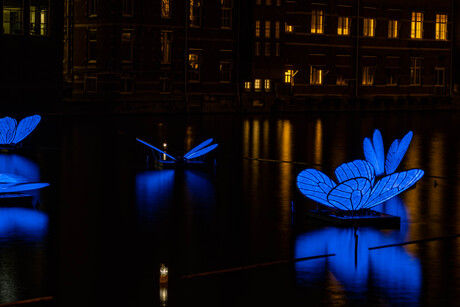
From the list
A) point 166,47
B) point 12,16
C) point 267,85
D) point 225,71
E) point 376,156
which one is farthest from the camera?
point 267,85

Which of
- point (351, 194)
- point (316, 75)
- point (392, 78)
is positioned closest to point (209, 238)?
point (351, 194)

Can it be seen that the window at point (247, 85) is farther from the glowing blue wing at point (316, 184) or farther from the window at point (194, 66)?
the glowing blue wing at point (316, 184)

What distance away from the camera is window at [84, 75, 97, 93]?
61812 millimetres

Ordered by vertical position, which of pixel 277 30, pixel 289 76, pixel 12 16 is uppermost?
pixel 277 30

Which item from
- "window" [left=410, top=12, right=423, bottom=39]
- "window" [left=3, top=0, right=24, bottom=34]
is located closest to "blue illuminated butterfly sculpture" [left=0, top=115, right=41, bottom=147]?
"window" [left=3, top=0, right=24, bottom=34]

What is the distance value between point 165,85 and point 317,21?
1463 cm

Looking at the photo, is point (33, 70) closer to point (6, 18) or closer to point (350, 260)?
point (6, 18)

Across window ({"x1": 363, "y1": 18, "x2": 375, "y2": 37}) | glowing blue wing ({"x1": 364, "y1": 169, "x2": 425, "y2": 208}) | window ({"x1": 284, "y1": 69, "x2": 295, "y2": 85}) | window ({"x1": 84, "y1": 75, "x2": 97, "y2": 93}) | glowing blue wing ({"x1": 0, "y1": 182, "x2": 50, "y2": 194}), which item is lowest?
glowing blue wing ({"x1": 0, "y1": 182, "x2": 50, "y2": 194})

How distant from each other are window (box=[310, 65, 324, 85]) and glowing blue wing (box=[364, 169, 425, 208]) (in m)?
52.9

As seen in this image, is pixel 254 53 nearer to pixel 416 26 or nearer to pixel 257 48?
pixel 257 48

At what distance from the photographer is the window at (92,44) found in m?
62.1

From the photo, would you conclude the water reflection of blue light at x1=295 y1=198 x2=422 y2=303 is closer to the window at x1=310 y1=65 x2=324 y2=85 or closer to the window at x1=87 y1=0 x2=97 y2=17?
the window at x1=87 y1=0 x2=97 y2=17

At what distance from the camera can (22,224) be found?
1689 centimetres

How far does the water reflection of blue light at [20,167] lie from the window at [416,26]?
5243 centimetres
